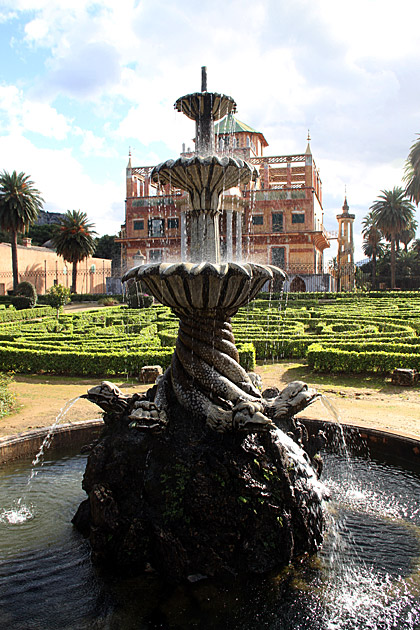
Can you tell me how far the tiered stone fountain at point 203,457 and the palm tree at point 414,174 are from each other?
39.4m

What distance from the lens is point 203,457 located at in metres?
4.60

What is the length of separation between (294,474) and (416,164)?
41.0 meters

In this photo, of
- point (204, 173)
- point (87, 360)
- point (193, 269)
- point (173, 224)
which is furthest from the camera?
point (173, 224)

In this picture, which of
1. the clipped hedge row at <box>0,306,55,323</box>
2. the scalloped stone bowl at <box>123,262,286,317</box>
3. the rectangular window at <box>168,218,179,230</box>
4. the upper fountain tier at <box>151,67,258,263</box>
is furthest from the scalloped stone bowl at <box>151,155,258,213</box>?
the rectangular window at <box>168,218,179,230</box>

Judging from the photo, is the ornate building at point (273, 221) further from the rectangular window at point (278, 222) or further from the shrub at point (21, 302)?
the shrub at point (21, 302)

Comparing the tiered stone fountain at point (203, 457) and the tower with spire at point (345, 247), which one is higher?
the tower with spire at point (345, 247)

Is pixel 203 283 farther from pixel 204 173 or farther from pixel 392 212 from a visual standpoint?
pixel 392 212

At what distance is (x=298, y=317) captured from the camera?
805 inches

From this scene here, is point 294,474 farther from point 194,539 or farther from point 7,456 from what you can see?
point 7,456

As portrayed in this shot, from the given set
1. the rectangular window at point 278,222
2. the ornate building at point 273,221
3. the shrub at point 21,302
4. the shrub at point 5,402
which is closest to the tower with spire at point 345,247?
the ornate building at point 273,221

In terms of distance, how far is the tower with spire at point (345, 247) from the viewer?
47362 mm

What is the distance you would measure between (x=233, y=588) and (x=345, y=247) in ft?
161

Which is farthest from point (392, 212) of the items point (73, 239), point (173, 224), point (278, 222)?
point (73, 239)

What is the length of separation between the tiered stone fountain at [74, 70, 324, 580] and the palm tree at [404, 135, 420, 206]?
3941 cm
